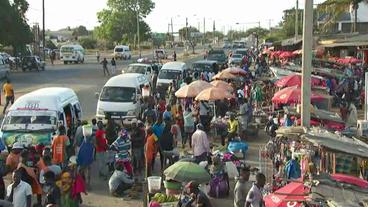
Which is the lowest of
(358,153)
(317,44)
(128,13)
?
(358,153)

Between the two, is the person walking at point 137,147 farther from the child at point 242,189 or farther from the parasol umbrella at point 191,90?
the parasol umbrella at point 191,90

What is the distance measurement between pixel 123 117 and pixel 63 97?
14.7 ft

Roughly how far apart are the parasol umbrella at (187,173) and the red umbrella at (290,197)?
2.92 meters

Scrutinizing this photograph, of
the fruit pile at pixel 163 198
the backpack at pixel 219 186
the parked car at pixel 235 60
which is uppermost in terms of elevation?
the parked car at pixel 235 60

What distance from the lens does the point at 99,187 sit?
14.9 meters

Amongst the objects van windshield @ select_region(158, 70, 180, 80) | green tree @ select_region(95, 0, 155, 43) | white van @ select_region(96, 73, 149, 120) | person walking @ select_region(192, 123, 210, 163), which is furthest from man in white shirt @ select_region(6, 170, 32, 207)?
green tree @ select_region(95, 0, 155, 43)

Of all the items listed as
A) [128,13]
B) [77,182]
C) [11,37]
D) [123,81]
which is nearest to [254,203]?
[77,182]

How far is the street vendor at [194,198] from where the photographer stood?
945 centimetres

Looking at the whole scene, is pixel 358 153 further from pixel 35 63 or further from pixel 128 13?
pixel 128 13

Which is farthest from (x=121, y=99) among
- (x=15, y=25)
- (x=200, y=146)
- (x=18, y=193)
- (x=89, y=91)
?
(x=15, y=25)

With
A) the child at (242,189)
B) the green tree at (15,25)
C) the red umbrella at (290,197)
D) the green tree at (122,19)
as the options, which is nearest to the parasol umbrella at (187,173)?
A: the child at (242,189)

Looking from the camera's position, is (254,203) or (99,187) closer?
(254,203)

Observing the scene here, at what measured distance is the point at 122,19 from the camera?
11319cm

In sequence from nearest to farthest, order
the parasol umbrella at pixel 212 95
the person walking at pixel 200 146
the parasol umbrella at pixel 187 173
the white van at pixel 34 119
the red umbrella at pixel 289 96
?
1. the parasol umbrella at pixel 187 173
2. the person walking at pixel 200 146
3. the white van at pixel 34 119
4. the red umbrella at pixel 289 96
5. the parasol umbrella at pixel 212 95
